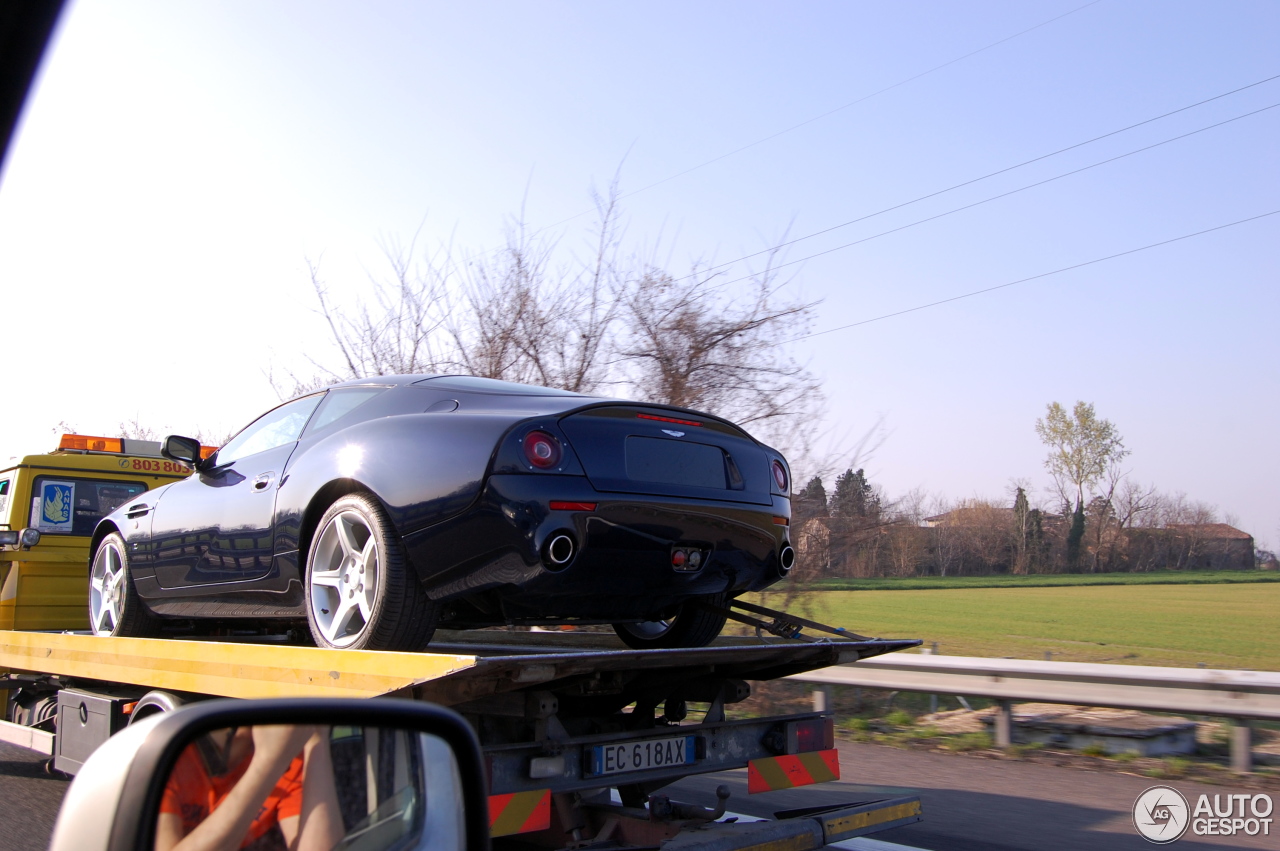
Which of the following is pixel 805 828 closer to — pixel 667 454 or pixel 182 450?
pixel 667 454

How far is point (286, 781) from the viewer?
1.57 m

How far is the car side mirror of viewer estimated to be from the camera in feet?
4.27

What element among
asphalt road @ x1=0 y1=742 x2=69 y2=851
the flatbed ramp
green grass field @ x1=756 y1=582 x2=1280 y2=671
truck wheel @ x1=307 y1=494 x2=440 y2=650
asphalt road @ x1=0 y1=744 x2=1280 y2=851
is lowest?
green grass field @ x1=756 y1=582 x2=1280 y2=671

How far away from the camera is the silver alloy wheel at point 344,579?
12.7ft

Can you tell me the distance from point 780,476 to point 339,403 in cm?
203

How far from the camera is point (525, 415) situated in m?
3.68

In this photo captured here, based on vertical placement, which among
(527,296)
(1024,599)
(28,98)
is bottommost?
(1024,599)

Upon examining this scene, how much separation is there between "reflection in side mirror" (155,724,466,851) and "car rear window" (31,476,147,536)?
6474 mm

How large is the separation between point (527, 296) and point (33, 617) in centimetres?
667

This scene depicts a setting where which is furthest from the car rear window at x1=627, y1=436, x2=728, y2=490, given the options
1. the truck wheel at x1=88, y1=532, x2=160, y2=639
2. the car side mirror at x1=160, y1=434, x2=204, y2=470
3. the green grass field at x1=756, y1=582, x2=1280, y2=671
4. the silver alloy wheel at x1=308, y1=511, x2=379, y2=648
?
the green grass field at x1=756, y1=582, x2=1280, y2=671

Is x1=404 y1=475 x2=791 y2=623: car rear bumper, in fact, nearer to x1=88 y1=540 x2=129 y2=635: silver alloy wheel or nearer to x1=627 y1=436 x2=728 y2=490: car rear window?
x1=627 y1=436 x2=728 y2=490: car rear window

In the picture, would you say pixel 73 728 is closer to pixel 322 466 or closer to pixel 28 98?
pixel 322 466

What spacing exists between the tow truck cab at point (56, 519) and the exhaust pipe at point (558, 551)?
4287 mm

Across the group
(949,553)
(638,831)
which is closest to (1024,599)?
(949,553)
